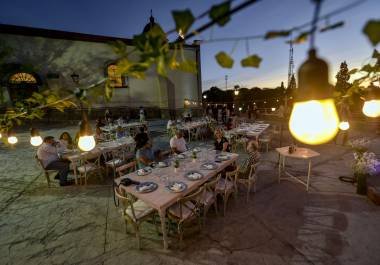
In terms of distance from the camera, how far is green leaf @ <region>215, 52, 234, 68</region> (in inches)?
52.1

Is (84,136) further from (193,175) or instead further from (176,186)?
(193,175)

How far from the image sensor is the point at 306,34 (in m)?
1.15

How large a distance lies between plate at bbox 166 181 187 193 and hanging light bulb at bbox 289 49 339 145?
2.80 metres

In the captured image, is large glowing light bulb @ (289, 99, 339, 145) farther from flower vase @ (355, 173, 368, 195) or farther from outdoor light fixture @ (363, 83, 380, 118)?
flower vase @ (355, 173, 368, 195)

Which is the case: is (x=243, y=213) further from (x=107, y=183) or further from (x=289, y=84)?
(x=289, y=84)

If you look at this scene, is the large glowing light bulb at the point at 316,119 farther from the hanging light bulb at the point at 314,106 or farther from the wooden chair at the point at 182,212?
the wooden chair at the point at 182,212

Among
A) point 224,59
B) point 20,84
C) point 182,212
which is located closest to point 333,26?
point 224,59

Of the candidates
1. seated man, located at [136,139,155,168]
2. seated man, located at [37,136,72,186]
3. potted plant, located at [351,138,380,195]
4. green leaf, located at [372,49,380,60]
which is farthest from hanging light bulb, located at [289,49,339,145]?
seated man, located at [37,136,72,186]

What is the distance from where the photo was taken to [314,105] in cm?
129

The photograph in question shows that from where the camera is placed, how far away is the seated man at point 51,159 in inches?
246

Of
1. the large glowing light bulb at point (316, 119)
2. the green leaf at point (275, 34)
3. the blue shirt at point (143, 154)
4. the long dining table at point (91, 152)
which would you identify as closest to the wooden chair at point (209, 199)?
the blue shirt at point (143, 154)

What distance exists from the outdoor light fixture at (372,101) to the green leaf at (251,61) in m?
2.14

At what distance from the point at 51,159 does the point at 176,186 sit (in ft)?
15.5

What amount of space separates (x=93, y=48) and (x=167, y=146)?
12.5m
